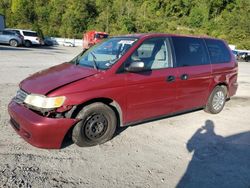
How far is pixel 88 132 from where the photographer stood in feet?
14.5

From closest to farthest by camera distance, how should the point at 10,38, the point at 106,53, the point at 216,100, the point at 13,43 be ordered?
1. the point at 106,53
2. the point at 216,100
3. the point at 10,38
4. the point at 13,43

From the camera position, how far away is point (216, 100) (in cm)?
656

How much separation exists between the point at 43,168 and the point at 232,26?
50.6m

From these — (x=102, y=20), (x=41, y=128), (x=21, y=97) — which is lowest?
(x=41, y=128)

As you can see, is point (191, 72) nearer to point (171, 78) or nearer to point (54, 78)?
point (171, 78)

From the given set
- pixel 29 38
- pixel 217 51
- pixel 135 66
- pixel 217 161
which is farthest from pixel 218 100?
pixel 29 38

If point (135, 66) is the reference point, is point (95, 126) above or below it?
below

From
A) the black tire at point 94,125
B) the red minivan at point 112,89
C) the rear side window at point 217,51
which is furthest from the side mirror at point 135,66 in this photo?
the rear side window at point 217,51

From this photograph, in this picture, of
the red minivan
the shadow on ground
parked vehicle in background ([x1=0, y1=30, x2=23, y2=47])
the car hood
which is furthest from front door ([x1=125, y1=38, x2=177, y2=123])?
parked vehicle in background ([x1=0, y1=30, x2=23, y2=47])

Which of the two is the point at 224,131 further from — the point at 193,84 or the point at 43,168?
the point at 43,168

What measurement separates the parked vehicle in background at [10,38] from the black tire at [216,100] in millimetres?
24376

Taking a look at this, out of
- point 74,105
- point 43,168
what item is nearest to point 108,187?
point 43,168

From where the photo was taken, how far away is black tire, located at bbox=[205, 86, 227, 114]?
6.39 m

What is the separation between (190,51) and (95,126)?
8.52 feet
